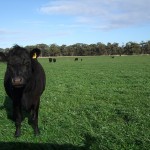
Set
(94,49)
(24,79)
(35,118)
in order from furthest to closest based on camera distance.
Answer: (94,49)
(35,118)
(24,79)

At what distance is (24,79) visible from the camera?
698 cm

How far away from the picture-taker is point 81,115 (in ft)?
29.0

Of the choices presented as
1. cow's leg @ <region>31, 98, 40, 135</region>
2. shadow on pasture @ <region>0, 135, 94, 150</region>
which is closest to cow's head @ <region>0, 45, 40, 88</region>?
cow's leg @ <region>31, 98, 40, 135</region>

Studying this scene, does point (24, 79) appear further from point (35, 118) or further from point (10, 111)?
point (10, 111)

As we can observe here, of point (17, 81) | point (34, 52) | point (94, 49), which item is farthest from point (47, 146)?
point (94, 49)

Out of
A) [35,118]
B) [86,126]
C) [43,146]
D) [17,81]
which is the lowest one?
[43,146]

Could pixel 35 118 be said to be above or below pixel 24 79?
below

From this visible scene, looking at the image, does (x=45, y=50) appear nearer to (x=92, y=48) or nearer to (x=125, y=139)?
(x=92, y=48)

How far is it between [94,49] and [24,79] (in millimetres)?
191274

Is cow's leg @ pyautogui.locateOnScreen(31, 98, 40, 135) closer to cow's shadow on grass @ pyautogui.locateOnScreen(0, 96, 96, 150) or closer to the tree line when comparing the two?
cow's shadow on grass @ pyautogui.locateOnScreen(0, 96, 96, 150)

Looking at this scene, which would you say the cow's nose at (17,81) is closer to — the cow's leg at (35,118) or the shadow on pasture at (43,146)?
the cow's leg at (35,118)

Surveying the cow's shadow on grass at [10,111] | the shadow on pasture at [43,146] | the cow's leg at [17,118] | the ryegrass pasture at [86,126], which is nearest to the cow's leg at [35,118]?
the ryegrass pasture at [86,126]

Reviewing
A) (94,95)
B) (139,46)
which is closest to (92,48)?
→ (139,46)

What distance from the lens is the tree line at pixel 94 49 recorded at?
187 metres
